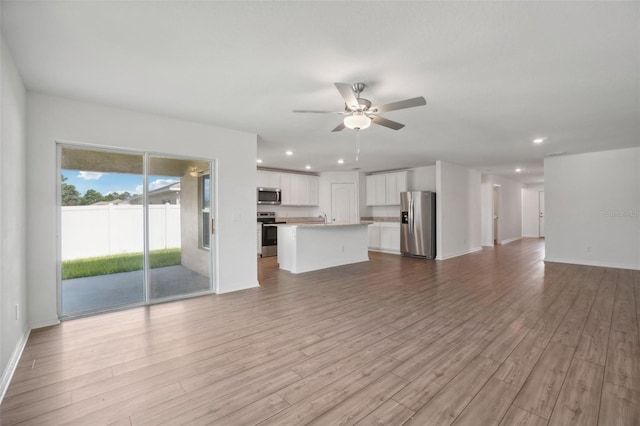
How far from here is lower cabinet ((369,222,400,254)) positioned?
807 cm

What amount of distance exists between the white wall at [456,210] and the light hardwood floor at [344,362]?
3134 mm

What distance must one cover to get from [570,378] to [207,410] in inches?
98.7

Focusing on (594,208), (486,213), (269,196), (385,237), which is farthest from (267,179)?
(594,208)

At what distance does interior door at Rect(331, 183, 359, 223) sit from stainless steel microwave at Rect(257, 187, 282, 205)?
180 cm

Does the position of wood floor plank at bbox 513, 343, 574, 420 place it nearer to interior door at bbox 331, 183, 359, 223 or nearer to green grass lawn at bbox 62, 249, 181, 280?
green grass lawn at bbox 62, 249, 181, 280

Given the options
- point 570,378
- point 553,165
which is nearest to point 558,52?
point 570,378

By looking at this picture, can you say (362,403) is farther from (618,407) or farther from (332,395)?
(618,407)

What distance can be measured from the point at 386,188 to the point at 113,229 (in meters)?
6.74

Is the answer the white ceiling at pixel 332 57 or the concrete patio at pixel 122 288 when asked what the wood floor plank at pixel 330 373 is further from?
the concrete patio at pixel 122 288

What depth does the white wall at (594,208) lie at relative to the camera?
220 inches

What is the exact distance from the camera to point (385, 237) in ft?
27.4

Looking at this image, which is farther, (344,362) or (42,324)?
(42,324)

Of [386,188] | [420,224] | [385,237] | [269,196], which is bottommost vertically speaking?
[385,237]

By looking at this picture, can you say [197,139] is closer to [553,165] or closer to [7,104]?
[7,104]
